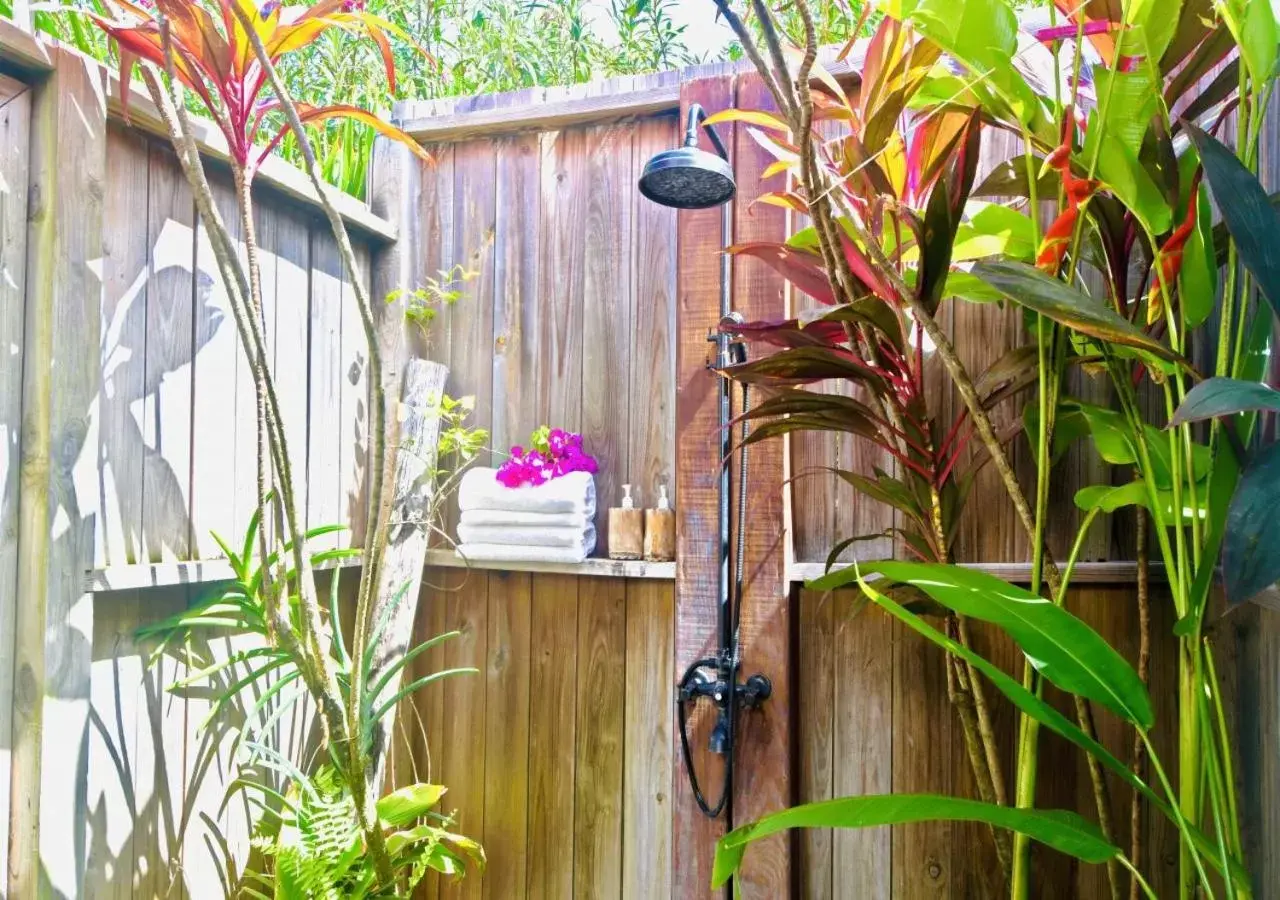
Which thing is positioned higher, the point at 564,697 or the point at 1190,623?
the point at 1190,623

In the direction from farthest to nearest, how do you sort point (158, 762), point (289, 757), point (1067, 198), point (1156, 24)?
point (289, 757)
point (158, 762)
point (1067, 198)
point (1156, 24)

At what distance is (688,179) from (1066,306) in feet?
2.28

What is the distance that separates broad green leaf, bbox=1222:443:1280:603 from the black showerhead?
Answer: 2.99 feet

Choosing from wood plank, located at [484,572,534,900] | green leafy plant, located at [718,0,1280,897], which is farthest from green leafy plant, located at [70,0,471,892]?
green leafy plant, located at [718,0,1280,897]

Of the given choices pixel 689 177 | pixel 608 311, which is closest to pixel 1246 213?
pixel 689 177

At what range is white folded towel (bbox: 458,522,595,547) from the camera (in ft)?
5.65

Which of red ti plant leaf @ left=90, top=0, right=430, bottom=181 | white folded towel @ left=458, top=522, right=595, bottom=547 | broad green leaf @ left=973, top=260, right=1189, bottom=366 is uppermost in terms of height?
red ti plant leaf @ left=90, top=0, right=430, bottom=181

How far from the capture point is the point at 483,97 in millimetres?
1934

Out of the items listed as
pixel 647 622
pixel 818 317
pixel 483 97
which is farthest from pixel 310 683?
pixel 483 97

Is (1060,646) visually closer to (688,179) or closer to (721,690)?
(721,690)

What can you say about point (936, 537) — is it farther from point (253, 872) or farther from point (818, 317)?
point (253, 872)

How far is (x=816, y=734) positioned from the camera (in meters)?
1.61

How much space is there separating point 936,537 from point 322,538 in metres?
1.26

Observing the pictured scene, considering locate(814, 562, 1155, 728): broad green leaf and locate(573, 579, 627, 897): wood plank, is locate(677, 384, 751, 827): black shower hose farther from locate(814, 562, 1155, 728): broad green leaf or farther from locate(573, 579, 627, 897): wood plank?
locate(814, 562, 1155, 728): broad green leaf
